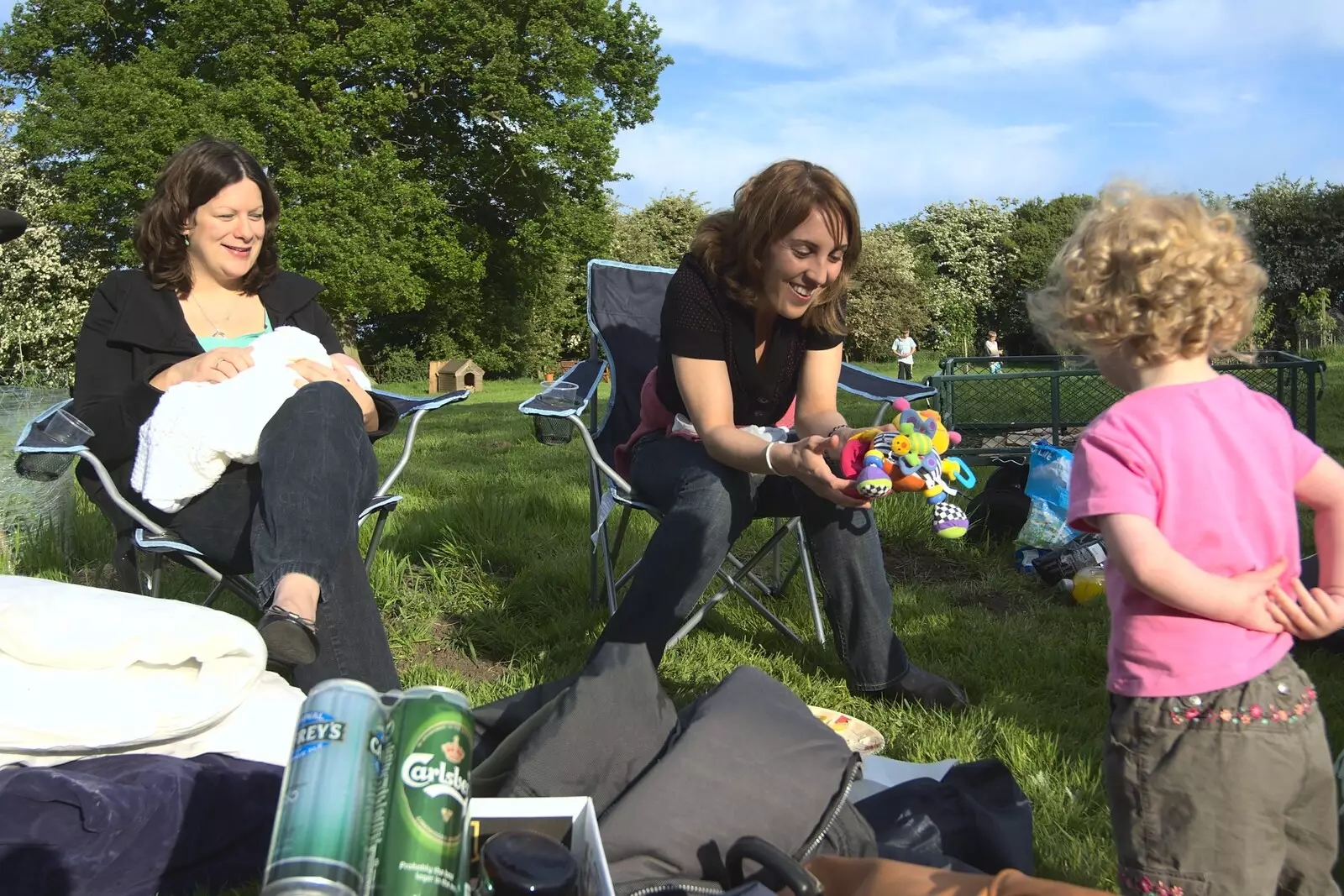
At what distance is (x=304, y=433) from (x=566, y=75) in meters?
18.4

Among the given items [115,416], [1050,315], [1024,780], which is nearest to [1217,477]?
[1050,315]

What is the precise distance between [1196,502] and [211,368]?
1.97 m

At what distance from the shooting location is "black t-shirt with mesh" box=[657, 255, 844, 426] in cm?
244

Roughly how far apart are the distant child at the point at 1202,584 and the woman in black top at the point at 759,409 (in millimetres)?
889

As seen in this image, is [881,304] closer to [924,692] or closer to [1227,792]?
[924,692]

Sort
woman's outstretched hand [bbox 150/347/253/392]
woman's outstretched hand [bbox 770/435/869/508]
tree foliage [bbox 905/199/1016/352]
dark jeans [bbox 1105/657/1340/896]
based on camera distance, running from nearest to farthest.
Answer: dark jeans [bbox 1105/657/1340/896], woman's outstretched hand [bbox 770/435/869/508], woman's outstretched hand [bbox 150/347/253/392], tree foliage [bbox 905/199/1016/352]

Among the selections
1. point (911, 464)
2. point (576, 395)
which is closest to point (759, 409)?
point (576, 395)

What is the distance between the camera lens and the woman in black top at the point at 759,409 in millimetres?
2273

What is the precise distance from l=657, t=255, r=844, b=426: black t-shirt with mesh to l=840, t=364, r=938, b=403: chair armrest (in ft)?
1.50

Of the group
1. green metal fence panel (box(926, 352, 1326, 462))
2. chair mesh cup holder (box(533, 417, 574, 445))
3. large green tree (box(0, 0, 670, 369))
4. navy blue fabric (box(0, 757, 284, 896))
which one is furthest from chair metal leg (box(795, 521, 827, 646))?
large green tree (box(0, 0, 670, 369))

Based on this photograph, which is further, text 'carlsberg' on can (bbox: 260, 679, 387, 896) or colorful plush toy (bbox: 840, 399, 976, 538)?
colorful plush toy (bbox: 840, 399, 976, 538)

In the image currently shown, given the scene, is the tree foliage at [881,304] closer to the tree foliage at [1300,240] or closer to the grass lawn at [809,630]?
the tree foliage at [1300,240]

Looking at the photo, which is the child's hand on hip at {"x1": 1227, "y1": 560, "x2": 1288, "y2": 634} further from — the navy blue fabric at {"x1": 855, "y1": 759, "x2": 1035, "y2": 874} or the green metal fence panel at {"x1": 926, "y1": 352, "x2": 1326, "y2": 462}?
the green metal fence panel at {"x1": 926, "y1": 352, "x2": 1326, "y2": 462}

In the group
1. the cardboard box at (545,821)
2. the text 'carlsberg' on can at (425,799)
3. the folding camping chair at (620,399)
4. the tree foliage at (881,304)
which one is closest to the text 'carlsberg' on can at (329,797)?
the text 'carlsberg' on can at (425,799)
